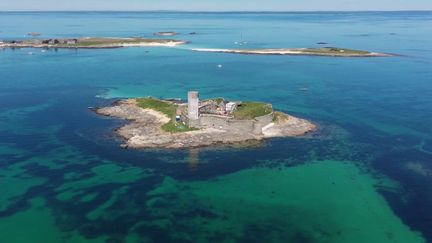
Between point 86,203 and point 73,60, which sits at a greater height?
point 73,60

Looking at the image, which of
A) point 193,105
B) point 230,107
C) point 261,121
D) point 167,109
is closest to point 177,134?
point 193,105

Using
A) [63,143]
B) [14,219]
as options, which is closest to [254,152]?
[63,143]

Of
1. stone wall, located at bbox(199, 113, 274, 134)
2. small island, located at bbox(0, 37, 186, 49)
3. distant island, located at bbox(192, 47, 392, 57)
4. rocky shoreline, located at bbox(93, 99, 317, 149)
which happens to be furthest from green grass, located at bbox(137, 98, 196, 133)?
small island, located at bbox(0, 37, 186, 49)

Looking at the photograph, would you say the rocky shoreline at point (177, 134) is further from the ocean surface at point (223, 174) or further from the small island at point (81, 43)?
the small island at point (81, 43)

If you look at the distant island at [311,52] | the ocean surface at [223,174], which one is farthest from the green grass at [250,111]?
A: the distant island at [311,52]

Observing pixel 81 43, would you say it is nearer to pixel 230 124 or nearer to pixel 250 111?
pixel 250 111

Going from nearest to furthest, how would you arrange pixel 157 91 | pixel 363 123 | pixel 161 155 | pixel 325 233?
pixel 325 233, pixel 161 155, pixel 363 123, pixel 157 91

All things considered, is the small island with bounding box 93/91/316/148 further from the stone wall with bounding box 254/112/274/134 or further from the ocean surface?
the ocean surface

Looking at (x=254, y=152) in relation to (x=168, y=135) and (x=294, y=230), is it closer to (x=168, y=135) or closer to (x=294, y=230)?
(x=168, y=135)
